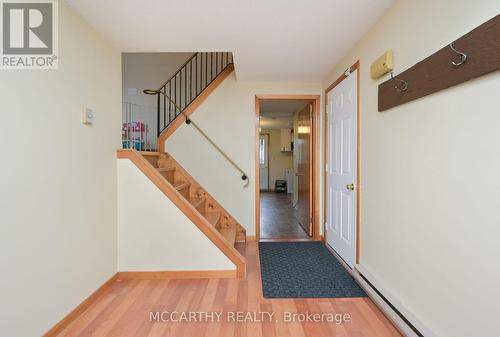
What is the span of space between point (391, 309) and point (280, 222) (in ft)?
10.5

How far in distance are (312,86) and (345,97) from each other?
100 cm

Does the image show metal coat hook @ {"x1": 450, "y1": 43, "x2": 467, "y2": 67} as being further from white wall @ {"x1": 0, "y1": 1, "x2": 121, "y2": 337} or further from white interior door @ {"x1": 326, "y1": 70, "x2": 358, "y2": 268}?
white wall @ {"x1": 0, "y1": 1, "x2": 121, "y2": 337}

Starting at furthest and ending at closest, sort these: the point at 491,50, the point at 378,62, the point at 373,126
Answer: the point at 373,126
the point at 378,62
the point at 491,50

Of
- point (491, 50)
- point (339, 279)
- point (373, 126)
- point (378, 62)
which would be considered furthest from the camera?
point (339, 279)

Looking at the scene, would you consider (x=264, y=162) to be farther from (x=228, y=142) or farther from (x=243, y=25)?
(x=243, y=25)

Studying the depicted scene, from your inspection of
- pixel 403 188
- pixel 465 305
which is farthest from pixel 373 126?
pixel 465 305

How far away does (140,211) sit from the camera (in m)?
2.58

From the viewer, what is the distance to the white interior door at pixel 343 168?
8.63ft

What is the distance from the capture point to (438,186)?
1.48 m

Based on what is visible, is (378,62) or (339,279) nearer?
(378,62)

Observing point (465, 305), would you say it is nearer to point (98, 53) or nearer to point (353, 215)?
point (353, 215)

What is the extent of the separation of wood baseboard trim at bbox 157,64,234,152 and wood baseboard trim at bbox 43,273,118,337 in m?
1.94

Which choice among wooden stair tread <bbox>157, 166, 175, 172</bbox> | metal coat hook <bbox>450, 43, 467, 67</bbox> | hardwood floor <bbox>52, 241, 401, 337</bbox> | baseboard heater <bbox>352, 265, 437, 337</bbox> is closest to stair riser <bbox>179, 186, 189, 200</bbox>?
wooden stair tread <bbox>157, 166, 175, 172</bbox>

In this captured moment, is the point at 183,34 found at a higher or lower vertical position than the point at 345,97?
higher
